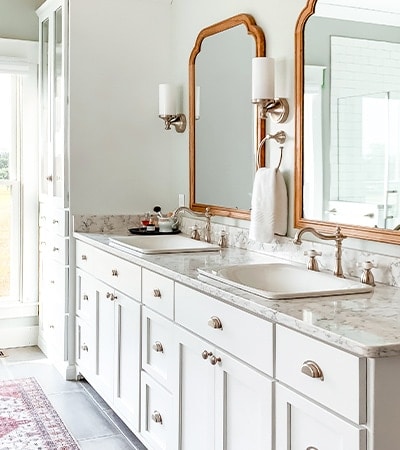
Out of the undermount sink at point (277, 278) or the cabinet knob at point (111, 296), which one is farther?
the cabinet knob at point (111, 296)

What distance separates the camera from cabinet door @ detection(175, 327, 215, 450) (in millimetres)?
2260

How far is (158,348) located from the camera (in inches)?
107

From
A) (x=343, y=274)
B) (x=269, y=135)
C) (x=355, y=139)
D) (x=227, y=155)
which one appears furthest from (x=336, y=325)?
(x=227, y=155)

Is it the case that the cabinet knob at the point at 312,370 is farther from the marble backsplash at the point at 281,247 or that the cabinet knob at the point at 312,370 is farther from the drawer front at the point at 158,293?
the drawer front at the point at 158,293

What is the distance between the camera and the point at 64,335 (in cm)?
400

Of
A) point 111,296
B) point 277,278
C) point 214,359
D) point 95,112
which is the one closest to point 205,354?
point 214,359

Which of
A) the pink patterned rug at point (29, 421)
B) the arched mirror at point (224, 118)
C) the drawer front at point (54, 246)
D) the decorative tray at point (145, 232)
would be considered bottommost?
the pink patterned rug at point (29, 421)

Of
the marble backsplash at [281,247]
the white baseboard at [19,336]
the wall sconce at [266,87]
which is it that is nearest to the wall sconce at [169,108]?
the marble backsplash at [281,247]

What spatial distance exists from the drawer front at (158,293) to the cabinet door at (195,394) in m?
0.13

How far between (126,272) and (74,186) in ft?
3.40

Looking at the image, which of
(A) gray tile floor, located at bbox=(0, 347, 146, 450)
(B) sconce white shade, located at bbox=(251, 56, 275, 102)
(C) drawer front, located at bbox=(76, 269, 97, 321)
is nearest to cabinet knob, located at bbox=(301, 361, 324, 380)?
(B) sconce white shade, located at bbox=(251, 56, 275, 102)

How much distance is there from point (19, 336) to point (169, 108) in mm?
1990

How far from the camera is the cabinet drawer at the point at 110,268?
299cm

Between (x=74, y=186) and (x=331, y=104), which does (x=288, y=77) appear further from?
(x=74, y=186)
